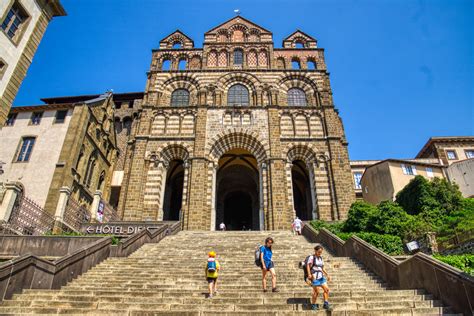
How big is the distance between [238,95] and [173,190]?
10.8 meters

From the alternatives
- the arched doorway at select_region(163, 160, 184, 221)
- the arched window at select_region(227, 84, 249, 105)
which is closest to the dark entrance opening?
the arched doorway at select_region(163, 160, 184, 221)

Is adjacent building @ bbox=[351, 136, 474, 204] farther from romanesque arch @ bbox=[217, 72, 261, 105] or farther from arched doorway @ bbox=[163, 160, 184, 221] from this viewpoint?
arched doorway @ bbox=[163, 160, 184, 221]

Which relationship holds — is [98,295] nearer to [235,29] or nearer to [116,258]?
[116,258]

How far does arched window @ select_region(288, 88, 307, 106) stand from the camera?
25.8m

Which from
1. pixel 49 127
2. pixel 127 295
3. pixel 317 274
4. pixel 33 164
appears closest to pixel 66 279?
pixel 127 295

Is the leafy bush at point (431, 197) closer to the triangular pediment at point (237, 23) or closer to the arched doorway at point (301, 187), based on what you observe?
the arched doorway at point (301, 187)

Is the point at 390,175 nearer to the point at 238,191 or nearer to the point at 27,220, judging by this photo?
the point at 238,191

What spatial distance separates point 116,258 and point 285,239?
7947 mm

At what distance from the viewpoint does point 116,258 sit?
10734mm

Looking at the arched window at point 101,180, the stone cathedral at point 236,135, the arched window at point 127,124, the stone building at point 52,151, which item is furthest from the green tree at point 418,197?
the arched window at point 127,124

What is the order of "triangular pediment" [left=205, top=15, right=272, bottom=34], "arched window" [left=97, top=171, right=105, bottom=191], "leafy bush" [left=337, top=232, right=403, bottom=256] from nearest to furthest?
"leafy bush" [left=337, top=232, right=403, bottom=256], "arched window" [left=97, top=171, right=105, bottom=191], "triangular pediment" [left=205, top=15, right=272, bottom=34]

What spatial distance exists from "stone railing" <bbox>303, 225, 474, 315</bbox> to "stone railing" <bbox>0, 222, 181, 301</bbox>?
8516mm

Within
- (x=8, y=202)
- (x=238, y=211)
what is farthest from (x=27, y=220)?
(x=238, y=211)

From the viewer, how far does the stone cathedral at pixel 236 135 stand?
21.0 m
